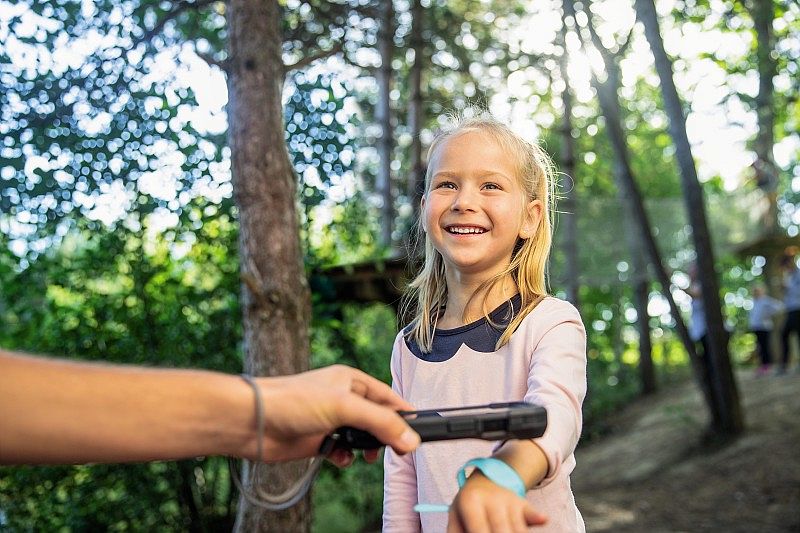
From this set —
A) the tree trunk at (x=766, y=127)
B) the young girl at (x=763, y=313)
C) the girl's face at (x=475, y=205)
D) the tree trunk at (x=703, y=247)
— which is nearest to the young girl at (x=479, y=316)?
Answer: the girl's face at (x=475, y=205)

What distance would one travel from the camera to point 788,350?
40.2 feet

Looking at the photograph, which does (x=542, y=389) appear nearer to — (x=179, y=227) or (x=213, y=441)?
(x=213, y=441)

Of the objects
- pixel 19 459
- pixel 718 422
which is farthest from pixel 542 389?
pixel 718 422

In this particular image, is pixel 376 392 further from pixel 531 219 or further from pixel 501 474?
pixel 531 219

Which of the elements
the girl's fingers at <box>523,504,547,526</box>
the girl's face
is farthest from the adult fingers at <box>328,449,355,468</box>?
the girl's face

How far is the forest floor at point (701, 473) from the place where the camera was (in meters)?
7.97

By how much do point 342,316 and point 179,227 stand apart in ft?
7.30

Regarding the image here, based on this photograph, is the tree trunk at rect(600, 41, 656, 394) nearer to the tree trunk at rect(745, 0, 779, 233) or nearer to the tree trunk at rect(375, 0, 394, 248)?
the tree trunk at rect(745, 0, 779, 233)

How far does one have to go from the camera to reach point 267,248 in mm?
4602

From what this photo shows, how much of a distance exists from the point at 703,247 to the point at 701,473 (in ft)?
8.20

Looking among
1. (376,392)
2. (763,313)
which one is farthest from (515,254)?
(763,313)

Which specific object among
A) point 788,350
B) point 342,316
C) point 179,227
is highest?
point 179,227

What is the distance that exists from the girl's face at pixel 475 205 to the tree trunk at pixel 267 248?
101 inches

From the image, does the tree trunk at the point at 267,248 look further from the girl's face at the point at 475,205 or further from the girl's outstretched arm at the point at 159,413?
the girl's outstretched arm at the point at 159,413
